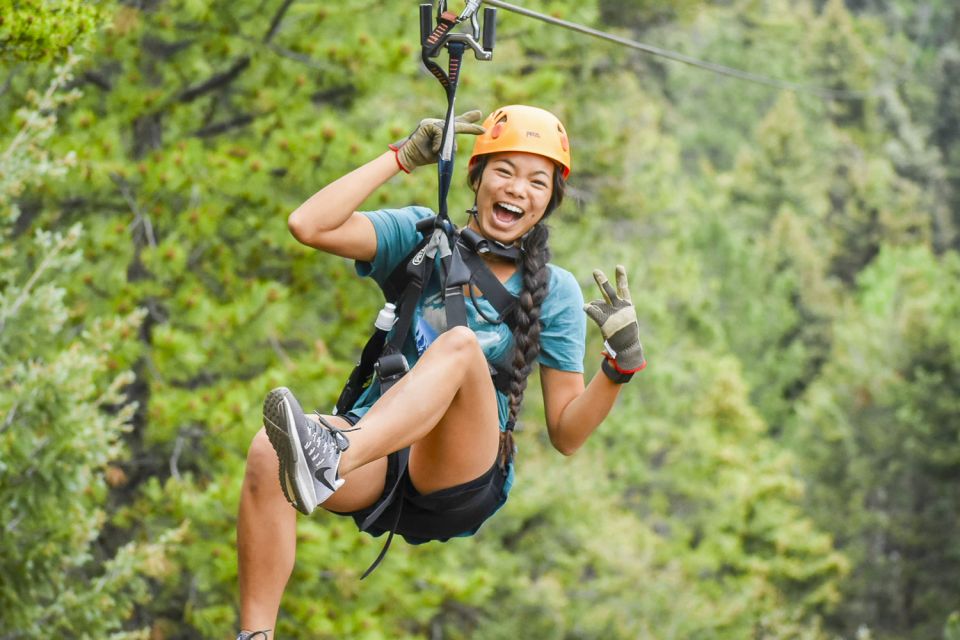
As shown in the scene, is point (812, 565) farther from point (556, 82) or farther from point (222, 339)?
point (222, 339)

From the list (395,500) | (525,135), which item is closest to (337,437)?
(395,500)

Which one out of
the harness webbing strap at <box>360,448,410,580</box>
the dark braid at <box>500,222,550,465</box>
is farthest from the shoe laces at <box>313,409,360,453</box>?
the dark braid at <box>500,222,550,465</box>

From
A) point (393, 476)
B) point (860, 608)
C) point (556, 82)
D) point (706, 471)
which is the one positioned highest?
point (556, 82)

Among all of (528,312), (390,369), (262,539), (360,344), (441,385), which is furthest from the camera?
(360,344)

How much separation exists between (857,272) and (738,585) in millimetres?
21303

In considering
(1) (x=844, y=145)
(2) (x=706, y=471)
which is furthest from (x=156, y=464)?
(1) (x=844, y=145)

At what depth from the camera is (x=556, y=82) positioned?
11070 millimetres

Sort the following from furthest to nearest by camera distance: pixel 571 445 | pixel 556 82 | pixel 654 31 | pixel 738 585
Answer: pixel 738 585 < pixel 654 31 < pixel 556 82 < pixel 571 445

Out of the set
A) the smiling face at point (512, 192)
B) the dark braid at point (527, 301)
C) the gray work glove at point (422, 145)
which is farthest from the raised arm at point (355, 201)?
the dark braid at point (527, 301)

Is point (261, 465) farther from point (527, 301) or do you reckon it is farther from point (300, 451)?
point (527, 301)

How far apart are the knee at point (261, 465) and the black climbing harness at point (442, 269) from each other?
415 mm

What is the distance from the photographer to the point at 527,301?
4.07 m

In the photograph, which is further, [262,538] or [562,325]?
[562,325]

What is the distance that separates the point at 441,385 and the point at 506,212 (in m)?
0.80
